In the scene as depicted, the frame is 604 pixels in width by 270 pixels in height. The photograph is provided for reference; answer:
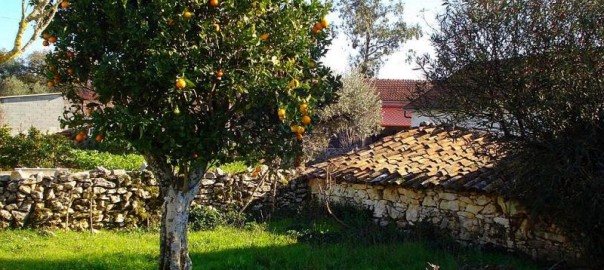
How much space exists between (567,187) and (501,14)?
8.49 ft

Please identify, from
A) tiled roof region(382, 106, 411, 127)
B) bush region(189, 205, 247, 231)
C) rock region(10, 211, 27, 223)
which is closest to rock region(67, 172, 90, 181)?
rock region(10, 211, 27, 223)

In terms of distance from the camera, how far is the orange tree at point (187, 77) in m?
5.80

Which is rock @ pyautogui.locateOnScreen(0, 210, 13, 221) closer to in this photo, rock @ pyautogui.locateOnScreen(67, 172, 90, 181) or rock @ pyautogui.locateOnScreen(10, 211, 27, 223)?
rock @ pyautogui.locateOnScreen(10, 211, 27, 223)

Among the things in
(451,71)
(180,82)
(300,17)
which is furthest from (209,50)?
(451,71)

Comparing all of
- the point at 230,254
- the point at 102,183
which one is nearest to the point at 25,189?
the point at 102,183

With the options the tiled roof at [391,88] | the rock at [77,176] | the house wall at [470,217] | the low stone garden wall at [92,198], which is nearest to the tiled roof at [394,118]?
the tiled roof at [391,88]

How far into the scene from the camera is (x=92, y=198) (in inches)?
471

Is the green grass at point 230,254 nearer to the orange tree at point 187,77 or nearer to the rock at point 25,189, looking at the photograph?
the rock at point 25,189

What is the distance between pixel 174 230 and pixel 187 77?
1942 millimetres

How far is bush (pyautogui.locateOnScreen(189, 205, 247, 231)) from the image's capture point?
1226 cm

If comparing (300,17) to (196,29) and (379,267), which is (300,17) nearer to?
(196,29)

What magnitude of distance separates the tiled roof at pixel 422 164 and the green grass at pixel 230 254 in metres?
1.39

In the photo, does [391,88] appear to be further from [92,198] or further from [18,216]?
[18,216]

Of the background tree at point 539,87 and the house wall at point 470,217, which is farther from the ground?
the background tree at point 539,87
